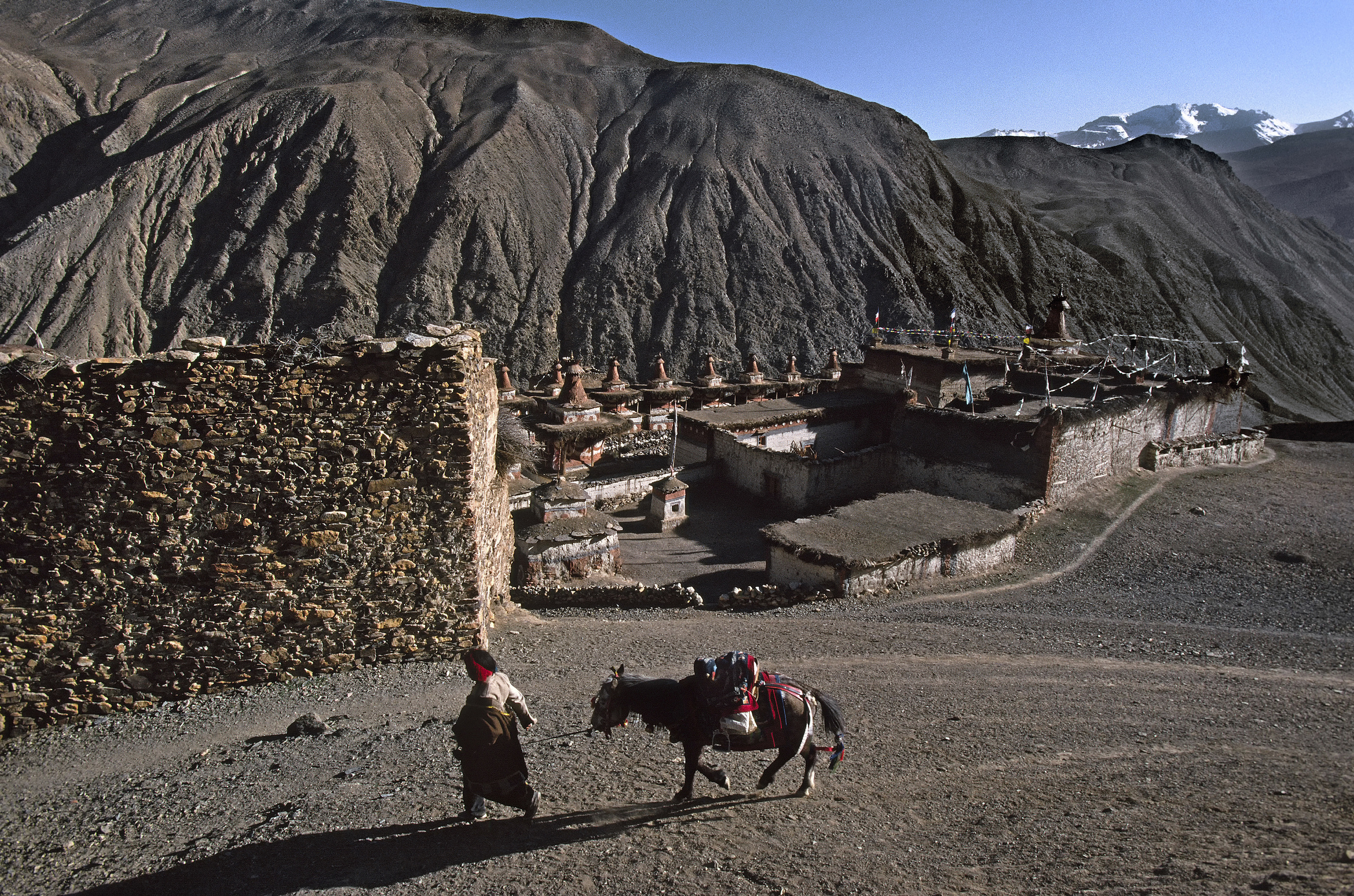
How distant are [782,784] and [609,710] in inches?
62.7

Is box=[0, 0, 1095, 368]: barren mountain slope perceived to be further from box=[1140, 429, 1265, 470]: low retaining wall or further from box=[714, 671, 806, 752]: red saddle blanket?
box=[714, 671, 806, 752]: red saddle blanket

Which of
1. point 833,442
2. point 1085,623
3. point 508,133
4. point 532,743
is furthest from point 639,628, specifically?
point 508,133

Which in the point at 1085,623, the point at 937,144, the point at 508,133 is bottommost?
the point at 1085,623

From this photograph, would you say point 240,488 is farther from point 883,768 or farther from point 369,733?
point 883,768

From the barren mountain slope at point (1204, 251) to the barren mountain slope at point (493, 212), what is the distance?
891mm

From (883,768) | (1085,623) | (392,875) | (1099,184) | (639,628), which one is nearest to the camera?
(392,875)

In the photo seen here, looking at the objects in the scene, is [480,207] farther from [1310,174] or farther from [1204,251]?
[1310,174]

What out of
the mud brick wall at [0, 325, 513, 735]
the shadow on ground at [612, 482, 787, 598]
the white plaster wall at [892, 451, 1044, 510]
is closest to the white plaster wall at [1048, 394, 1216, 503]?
the white plaster wall at [892, 451, 1044, 510]

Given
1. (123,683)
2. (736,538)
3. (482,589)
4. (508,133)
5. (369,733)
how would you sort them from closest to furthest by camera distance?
(369,733) → (123,683) → (482,589) → (736,538) → (508,133)

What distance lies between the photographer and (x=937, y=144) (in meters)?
94.2

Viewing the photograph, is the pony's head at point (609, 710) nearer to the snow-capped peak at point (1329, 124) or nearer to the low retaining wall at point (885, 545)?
the low retaining wall at point (885, 545)

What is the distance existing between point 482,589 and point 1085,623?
29.4 ft

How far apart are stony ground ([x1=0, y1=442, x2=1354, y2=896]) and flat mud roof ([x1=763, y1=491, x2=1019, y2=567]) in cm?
272

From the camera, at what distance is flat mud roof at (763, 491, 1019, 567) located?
543 inches
